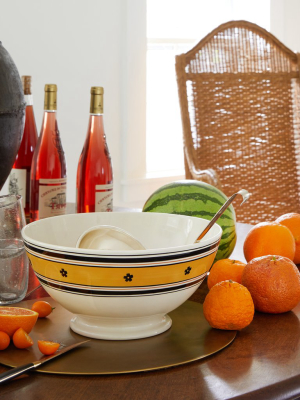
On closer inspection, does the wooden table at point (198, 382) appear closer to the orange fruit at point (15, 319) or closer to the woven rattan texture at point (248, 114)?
the orange fruit at point (15, 319)

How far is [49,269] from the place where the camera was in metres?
0.56

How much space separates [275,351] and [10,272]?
330mm

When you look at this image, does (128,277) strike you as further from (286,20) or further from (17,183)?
(286,20)

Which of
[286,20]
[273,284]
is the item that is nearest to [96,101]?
[273,284]

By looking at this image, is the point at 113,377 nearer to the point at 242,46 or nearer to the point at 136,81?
the point at 242,46

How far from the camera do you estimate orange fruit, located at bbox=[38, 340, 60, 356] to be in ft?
1.68

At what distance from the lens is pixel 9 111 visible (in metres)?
0.73

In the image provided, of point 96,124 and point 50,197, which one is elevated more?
point 96,124

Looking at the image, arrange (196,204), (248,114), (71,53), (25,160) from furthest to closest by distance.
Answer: (71,53) < (248,114) < (25,160) < (196,204)

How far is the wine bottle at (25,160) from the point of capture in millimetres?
1143

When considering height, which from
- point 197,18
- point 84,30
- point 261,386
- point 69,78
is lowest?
point 261,386

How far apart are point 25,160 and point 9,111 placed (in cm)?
50

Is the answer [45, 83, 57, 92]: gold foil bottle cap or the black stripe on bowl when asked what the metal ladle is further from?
[45, 83, 57, 92]: gold foil bottle cap

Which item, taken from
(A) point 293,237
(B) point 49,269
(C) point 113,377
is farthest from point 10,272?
(A) point 293,237
